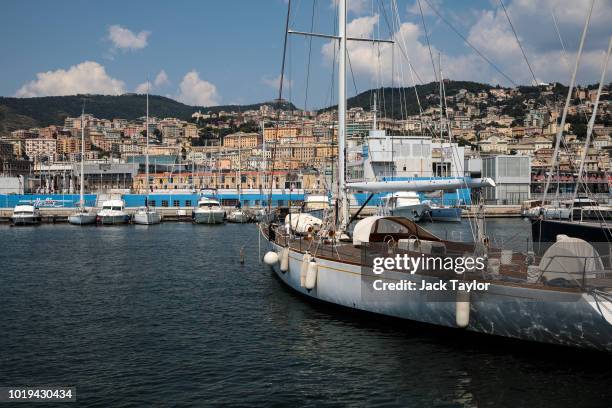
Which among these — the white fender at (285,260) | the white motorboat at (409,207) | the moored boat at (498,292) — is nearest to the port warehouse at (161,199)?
the white motorboat at (409,207)

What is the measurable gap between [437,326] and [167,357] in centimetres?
717

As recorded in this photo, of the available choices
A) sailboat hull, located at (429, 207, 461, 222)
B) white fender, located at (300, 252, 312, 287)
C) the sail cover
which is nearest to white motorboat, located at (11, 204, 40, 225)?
sailboat hull, located at (429, 207, 461, 222)

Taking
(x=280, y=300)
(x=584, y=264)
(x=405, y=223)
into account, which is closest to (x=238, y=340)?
(x=280, y=300)

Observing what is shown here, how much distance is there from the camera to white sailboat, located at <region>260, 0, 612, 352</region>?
13.5 m

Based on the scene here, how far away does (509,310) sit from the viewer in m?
14.4

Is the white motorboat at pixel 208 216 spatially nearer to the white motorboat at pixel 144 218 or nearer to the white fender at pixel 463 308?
the white motorboat at pixel 144 218

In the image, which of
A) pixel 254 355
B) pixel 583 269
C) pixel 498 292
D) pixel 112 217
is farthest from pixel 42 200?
pixel 583 269

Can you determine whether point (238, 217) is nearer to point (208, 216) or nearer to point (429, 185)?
point (208, 216)

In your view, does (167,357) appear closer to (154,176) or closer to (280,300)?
(280,300)

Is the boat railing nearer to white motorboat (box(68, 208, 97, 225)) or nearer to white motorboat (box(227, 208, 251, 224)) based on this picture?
white motorboat (box(227, 208, 251, 224))

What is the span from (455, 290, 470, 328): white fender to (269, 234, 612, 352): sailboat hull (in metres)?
0.15

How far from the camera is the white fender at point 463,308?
14992 millimetres

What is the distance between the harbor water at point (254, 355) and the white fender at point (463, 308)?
2.68ft

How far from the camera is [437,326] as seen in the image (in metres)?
16.4
